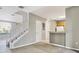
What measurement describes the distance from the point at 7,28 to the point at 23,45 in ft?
1.55

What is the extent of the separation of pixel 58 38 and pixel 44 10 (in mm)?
677

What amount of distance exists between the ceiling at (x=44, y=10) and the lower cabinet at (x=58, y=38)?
39cm

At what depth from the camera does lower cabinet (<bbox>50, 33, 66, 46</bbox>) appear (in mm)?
1852

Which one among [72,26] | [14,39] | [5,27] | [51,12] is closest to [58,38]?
[72,26]

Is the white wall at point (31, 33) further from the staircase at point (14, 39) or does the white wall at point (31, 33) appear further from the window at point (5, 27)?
the window at point (5, 27)

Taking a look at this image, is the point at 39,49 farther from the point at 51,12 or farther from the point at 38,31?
the point at 51,12

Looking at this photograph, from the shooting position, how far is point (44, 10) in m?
1.82

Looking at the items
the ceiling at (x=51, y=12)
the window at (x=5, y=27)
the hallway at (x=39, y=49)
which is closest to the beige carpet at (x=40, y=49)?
the hallway at (x=39, y=49)

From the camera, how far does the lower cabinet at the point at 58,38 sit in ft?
6.07

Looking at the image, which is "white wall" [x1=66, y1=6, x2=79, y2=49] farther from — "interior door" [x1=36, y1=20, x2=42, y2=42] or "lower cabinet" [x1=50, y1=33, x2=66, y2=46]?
"interior door" [x1=36, y1=20, x2=42, y2=42]

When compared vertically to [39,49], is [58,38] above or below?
above

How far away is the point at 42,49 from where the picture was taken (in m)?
1.81
